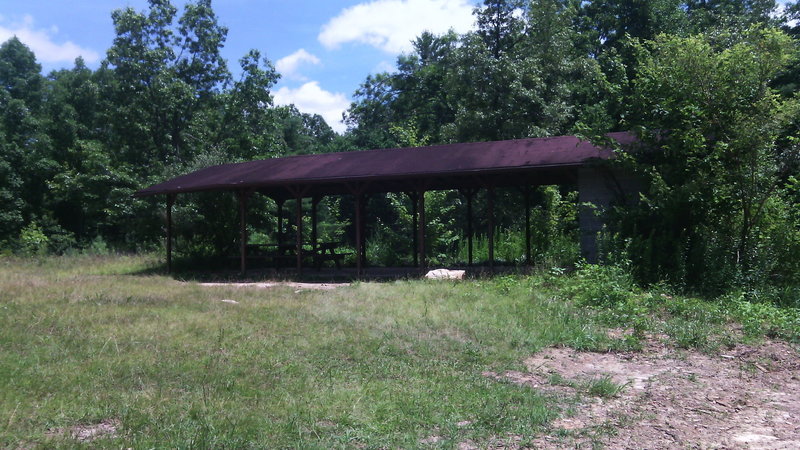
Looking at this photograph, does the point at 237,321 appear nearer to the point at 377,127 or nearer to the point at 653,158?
the point at 653,158

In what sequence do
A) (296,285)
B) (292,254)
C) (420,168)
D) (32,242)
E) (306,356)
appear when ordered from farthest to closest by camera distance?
1. (32,242)
2. (292,254)
3. (420,168)
4. (296,285)
5. (306,356)

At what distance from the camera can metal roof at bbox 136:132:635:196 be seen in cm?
1285

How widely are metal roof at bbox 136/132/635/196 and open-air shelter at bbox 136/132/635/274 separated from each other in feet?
0.07

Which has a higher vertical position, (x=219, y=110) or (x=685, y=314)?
(x=219, y=110)

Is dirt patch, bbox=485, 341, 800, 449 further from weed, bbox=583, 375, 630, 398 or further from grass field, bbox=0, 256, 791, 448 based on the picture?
grass field, bbox=0, 256, 791, 448

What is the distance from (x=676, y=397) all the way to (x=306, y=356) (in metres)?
3.55

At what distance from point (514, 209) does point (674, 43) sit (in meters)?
12.8

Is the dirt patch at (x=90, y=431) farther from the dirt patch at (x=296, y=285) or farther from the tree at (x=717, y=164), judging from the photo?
the tree at (x=717, y=164)

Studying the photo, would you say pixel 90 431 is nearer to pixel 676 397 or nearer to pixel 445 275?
pixel 676 397

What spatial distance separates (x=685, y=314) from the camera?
27.4 ft

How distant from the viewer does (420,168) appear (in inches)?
545

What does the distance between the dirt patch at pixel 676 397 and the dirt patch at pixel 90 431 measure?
2947 mm

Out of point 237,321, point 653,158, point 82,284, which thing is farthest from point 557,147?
point 82,284

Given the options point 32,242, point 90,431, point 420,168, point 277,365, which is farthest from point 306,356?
point 32,242
